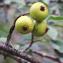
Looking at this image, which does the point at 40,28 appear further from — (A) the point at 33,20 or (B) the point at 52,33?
(B) the point at 52,33

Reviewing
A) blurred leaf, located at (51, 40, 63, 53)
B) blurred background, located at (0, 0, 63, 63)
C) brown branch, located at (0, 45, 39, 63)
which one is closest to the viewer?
brown branch, located at (0, 45, 39, 63)

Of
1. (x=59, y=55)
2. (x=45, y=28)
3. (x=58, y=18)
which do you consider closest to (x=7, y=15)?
(x=59, y=55)

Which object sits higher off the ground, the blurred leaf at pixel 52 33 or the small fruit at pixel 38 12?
the small fruit at pixel 38 12

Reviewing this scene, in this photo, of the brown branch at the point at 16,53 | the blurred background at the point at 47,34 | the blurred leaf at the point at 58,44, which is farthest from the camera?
the blurred leaf at the point at 58,44

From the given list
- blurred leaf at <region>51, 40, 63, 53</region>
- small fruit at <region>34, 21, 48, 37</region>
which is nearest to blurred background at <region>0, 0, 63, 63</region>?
blurred leaf at <region>51, 40, 63, 53</region>

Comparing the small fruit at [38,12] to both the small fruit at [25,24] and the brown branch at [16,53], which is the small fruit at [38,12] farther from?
the brown branch at [16,53]

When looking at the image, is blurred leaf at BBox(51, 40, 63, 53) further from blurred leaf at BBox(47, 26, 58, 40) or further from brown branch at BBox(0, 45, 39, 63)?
brown branch at BBox(0, 45, 39, 63)

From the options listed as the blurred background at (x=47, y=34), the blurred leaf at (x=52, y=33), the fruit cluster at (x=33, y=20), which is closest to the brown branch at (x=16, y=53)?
the fruit cluster at (x=33, y=20)

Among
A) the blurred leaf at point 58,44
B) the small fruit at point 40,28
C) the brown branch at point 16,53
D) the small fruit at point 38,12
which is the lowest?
the blurred leaf at point 58,44
